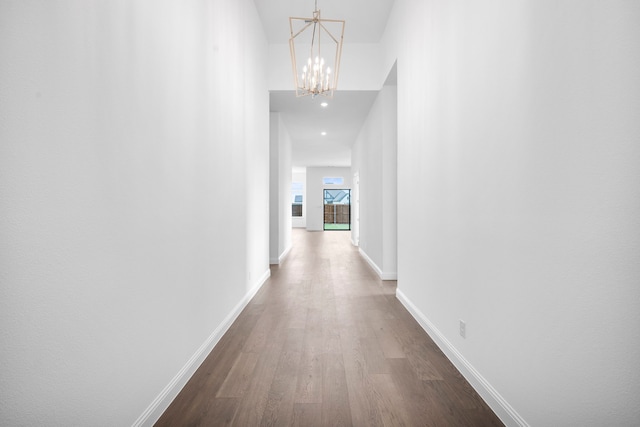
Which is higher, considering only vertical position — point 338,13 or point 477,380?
point 338,13

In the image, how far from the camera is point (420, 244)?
3234mm

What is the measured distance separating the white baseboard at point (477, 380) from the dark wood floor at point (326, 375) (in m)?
0.05

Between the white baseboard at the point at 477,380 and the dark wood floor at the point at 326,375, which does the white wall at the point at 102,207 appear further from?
the white baseboard at the point at 477,380

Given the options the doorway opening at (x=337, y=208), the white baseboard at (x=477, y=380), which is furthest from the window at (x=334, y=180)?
the white baseboard at (x=477, y=380)

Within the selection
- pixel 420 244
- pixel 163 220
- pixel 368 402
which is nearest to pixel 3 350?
pixel 163 220

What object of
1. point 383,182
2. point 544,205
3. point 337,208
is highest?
point 383,182

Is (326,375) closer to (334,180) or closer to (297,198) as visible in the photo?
(334,180)

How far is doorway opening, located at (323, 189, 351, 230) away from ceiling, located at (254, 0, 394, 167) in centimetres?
594

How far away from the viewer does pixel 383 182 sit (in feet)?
16.7

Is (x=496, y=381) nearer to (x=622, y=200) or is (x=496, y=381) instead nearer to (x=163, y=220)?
(x=622, y=200)

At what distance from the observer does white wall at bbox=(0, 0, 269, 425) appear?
1.01 m

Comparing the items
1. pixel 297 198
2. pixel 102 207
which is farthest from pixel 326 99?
pixel 297 198

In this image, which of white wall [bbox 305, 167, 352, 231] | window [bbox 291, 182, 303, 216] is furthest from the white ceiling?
window [bbox 291, 182, 303, 216]

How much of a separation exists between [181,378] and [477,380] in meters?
1.79
